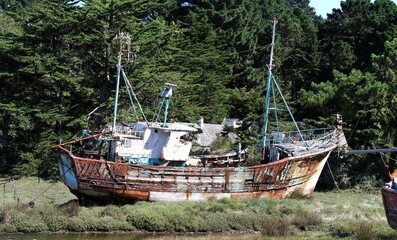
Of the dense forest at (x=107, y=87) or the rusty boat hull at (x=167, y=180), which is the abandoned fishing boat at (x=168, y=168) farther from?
the dense forest at (x=107, y=87)

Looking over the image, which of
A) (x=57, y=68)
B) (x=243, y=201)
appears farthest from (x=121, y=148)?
(x=57, y=68)

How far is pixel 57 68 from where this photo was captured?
101ft

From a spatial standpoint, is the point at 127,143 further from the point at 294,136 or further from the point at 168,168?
the point at 294,136

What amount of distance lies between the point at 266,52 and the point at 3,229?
3319 cm

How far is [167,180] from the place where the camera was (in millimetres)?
22297

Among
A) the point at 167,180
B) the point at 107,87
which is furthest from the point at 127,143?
the point at 107,87

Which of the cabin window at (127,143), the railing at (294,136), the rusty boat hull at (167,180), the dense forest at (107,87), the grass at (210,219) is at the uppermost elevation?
the dense forest at (107,87)

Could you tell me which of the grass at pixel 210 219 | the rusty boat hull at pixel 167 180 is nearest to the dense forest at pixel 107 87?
the rusty boat hull at pixel 167 180

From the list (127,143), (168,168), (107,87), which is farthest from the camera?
(107,87)

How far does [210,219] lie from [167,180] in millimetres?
3407

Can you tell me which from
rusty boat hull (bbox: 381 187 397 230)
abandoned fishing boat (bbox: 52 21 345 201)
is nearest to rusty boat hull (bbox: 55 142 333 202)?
abandoned fishing boat (bbox: 52 21 345 201)

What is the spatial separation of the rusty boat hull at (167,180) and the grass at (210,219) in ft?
2.38

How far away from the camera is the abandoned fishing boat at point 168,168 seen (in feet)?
71.8

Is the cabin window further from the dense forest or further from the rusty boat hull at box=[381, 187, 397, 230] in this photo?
the rusty boat hull at box=[381, 187, 397, 230]
